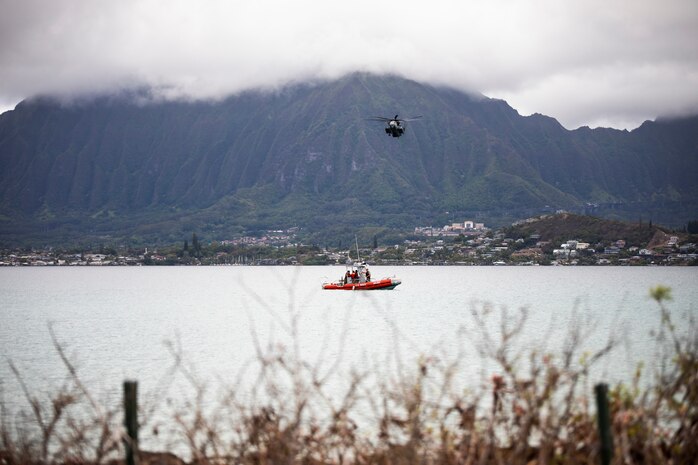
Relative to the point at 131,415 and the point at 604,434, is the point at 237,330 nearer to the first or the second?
the point at 131,415

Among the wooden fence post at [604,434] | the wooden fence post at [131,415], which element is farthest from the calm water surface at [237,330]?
the wooden fence post at [131,415]

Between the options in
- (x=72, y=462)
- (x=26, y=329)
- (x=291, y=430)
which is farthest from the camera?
A: (x=26, y=329)

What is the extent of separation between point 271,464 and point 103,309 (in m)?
72.5

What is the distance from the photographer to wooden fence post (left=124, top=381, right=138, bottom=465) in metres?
6.47

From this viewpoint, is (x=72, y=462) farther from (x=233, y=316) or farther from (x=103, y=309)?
(x=103, y=309)

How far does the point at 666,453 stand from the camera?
856 centimetres

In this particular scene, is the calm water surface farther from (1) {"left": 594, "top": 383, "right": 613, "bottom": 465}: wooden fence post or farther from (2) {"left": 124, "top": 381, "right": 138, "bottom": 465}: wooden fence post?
(2) {"left": 124, "top": 381, "right": 138, "bottom": 465}: wooden fence post

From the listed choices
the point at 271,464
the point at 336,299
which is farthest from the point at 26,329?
the point at 271,464

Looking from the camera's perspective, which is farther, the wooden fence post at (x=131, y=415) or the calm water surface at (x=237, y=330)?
the calm water surface at (x=237, y=330)

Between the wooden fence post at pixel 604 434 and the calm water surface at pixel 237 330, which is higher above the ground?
the wooden fence post at pixel 604 434

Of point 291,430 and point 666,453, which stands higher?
point 291,430

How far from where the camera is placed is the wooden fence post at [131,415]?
6.47 meters

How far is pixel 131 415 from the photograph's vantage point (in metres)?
6.69

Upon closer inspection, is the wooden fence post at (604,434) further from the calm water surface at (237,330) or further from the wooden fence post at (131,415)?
the wooden fence post at (131,415)
